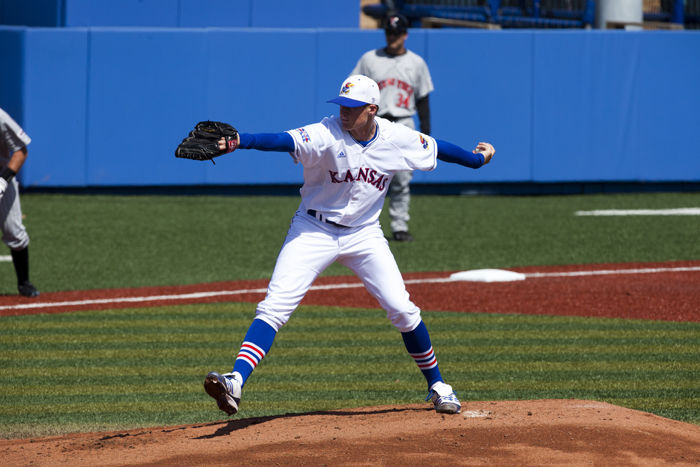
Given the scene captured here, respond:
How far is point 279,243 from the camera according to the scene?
1373 cm

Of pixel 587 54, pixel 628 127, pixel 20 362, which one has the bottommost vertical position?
pixel 20 362

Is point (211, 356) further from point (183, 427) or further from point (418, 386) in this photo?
point (183, 427)

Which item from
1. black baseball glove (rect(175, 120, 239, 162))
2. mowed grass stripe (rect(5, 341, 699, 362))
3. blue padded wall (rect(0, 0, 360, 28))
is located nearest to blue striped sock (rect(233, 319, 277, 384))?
black baseball glove (rect(175, 120, 239, 162))

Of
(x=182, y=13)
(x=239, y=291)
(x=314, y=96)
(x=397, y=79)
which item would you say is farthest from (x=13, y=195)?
(x=182, y=13)

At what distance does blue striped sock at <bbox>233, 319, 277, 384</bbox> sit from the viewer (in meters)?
5.80

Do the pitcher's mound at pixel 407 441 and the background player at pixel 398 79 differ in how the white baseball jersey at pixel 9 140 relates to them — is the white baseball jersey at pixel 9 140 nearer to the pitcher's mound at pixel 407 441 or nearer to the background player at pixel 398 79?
the pitcher's mound at pixel 407 441

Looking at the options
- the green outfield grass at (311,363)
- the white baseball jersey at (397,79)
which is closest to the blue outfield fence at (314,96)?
the white baseball jersey at (397,79)

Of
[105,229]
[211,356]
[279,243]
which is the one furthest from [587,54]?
[211,356]

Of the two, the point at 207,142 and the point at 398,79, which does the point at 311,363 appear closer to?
the point at 207,142

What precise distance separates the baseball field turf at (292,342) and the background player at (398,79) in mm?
1487

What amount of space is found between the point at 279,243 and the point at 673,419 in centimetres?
770

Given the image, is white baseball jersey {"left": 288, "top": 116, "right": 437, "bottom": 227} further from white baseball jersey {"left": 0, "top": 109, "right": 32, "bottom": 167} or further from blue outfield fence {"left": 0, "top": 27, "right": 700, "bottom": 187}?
blue outfield fence {"left": 0, "top": 27, "right": 700, "bottom": 187}

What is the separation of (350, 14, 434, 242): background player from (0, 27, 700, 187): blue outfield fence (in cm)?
484

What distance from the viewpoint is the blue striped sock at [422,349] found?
636 cm
